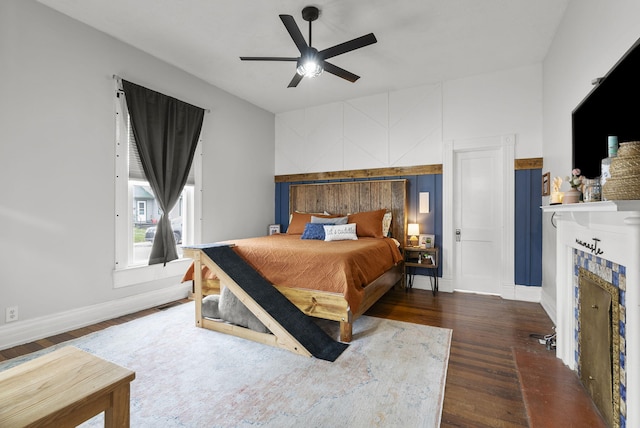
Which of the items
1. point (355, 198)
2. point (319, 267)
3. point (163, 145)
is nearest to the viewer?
point (319, 267)

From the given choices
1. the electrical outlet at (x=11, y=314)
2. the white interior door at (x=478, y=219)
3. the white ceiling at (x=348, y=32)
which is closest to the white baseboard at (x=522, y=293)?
the white interior door at (x=478, y=219)

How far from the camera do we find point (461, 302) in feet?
12.4

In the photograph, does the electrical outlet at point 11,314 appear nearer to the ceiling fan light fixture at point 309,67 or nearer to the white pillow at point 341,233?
the white pillow at point 341,233

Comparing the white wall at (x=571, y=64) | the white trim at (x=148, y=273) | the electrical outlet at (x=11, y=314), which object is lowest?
the electrical outlet at (x=11, y=314)

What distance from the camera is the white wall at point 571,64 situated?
5.80 feet

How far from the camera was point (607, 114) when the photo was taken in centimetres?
166

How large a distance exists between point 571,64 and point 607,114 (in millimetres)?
1428

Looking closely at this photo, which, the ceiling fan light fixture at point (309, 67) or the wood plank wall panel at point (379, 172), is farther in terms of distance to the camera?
the wood plank wall panel at point (379, 172)

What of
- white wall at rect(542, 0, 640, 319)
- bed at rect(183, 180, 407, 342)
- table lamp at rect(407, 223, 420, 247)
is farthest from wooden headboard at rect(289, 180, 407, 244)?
white wall at rect(542, 0, 640, 319)

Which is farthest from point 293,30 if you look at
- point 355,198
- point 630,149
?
point 355,198

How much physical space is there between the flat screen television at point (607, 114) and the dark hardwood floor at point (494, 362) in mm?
1427

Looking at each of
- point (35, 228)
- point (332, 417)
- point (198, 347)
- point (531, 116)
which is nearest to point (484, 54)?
point (531, 116)

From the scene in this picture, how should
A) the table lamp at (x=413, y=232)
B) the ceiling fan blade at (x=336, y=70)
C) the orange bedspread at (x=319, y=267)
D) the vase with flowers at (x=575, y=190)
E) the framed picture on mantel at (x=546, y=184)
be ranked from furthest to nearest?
the table lamp at (x=413, y=232) < the framed picture on mantel at (x=546, y=184) < the ceiling fan blade at (x=336, y=70) < the orange bedspread at (x=319, y=267) < the vase with flowers at (x=575, y=190)

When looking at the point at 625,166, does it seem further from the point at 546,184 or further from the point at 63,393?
the point at 546,184
